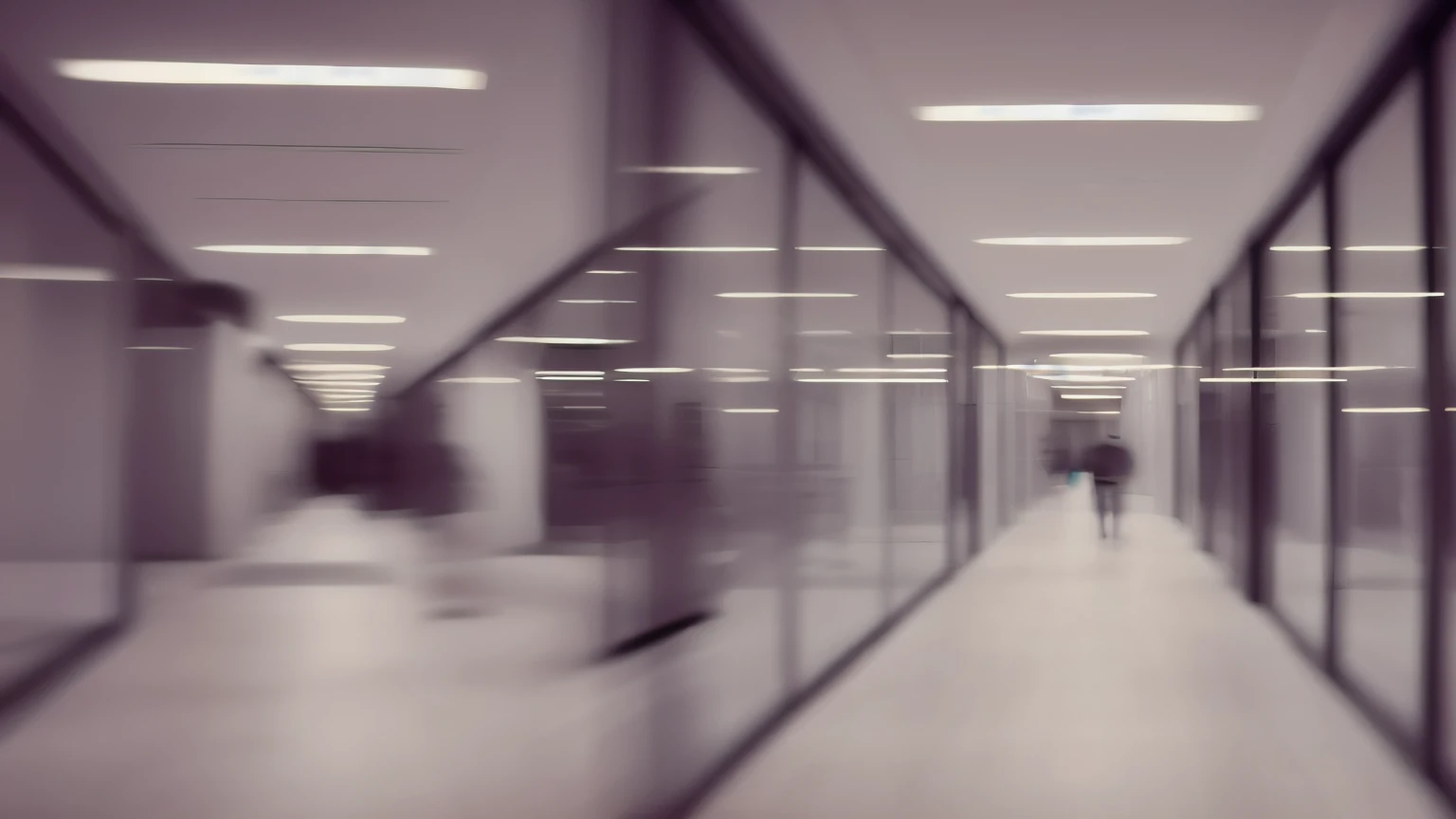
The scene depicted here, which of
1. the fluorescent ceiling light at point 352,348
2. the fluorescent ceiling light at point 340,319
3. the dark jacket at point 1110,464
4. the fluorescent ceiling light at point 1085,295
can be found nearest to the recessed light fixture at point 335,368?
the fluorescent ceiling light at point 352,348

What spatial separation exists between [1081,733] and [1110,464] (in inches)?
421

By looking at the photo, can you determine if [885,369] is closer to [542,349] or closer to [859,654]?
[859,654]

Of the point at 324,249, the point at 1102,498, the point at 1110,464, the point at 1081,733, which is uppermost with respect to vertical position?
the point at 324,249

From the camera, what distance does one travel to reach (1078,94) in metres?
5.00

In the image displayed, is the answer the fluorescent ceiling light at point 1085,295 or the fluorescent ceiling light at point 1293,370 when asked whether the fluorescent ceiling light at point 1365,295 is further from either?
the fluorescent ceiling light at point 1085,295

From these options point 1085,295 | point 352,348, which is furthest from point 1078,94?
point 352,348

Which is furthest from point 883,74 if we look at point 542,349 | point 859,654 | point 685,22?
point 542,349

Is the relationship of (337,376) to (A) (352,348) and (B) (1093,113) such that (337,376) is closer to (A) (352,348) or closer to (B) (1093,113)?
(A) (352,348)

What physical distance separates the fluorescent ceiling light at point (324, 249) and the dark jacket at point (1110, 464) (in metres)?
9.34

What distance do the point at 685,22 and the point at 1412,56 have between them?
9.46ft

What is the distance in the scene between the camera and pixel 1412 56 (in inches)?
164

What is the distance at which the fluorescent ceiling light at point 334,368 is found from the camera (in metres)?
11.8

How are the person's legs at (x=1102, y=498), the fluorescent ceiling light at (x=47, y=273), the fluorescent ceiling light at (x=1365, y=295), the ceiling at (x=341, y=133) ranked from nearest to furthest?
the ceiling at (x=341, y=133), the fluorescent ceiling light at (x=1365, y=295), the fluorescent ceiling light at (x=47, y=273), the person's legs at (x=1102, y=498)

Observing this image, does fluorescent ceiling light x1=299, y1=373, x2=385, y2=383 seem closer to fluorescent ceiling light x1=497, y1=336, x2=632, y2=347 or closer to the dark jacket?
fluorescent ceiling light x1=497, y1=336, x2=632, y2=347
